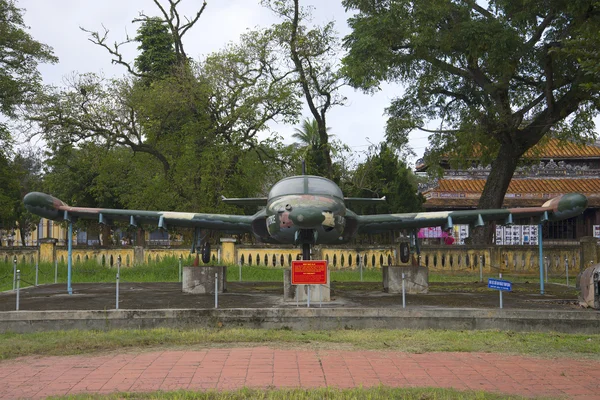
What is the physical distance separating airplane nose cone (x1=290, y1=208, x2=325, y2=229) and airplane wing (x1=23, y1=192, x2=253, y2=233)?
12.5 feet

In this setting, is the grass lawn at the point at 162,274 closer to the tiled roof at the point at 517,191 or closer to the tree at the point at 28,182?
the tiled roof at the point at 517,191

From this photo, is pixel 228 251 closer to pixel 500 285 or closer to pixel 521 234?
pixel 500 285

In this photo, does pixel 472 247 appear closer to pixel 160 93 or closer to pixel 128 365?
pixel 160 93

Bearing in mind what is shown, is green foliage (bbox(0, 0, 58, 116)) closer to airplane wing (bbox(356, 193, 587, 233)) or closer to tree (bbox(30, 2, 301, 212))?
tree (bbox(30, 2, 301, 212))

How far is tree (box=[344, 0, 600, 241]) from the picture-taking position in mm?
24466

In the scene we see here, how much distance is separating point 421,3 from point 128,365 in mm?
21033

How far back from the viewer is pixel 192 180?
3272 cm

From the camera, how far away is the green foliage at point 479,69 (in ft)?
80.2

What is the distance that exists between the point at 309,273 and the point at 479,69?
60.0 feet

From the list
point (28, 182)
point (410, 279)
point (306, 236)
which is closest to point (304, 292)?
point (306, 236)

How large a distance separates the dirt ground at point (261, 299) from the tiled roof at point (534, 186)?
22.1m

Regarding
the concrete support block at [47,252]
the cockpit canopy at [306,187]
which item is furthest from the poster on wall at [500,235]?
the concrete support block at [47,252]

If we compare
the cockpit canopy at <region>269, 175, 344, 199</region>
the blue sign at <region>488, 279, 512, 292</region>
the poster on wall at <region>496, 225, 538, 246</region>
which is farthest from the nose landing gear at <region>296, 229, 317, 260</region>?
the poster on wall at <region>496, 225, 538, 246</region>

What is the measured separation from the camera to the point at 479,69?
27.7 metres
